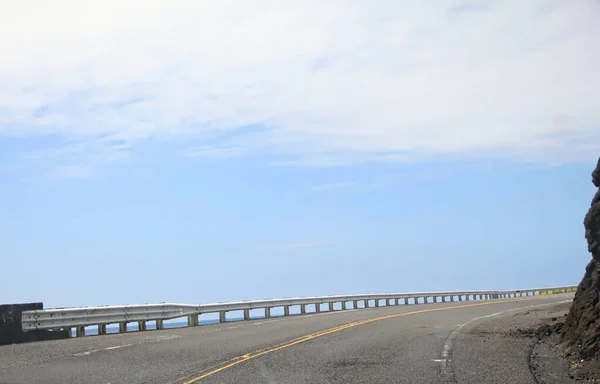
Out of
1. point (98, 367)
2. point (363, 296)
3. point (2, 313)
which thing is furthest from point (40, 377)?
point (363, 296)

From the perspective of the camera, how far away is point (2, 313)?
19.4m

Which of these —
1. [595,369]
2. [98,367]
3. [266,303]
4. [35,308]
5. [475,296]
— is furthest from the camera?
[475,296]

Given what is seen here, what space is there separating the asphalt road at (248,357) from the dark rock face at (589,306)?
2340 millimetres

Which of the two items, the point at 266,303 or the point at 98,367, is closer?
the point at 98,367

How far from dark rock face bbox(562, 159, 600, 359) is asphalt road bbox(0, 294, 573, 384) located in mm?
2340

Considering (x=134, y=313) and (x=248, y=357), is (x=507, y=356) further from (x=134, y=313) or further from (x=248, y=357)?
(x=134, y=313)

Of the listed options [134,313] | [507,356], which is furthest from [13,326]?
[507,356]

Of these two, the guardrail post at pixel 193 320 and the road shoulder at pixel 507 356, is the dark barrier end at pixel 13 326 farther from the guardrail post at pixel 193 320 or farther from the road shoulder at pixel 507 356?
the road shoulder at pixel 507 356

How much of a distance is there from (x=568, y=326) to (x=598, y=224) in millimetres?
2545

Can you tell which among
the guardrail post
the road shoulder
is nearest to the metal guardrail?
the guardrail post

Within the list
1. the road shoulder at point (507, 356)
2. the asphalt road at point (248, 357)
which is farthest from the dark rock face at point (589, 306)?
the asphalt road at point (248, 357)

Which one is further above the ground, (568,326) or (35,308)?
(35,308)

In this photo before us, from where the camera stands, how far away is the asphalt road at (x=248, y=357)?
12148 millimetres

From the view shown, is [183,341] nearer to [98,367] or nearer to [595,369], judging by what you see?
[98,367]
